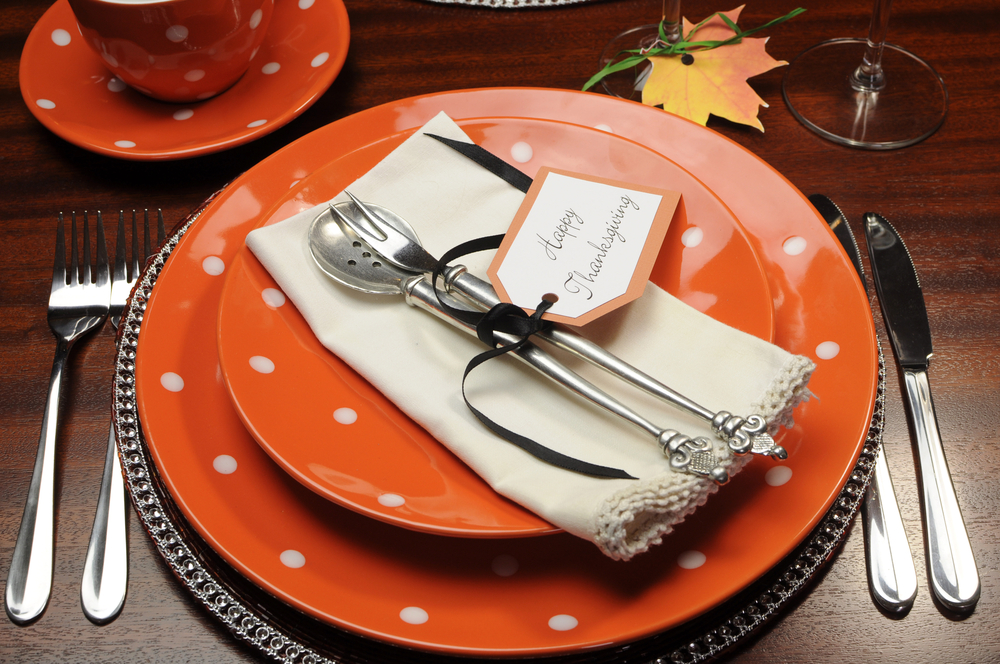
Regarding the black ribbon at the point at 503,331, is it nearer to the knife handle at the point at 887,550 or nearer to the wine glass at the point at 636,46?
the knife handle at the point at 887,550

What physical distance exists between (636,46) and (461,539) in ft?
1.98

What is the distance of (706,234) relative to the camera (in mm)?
518

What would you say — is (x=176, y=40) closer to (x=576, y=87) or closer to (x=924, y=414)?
(x=576, y=87)

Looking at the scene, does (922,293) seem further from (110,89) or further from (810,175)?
(110,89)

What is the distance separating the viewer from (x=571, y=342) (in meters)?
0.45

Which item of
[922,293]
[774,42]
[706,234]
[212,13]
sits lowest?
[212,13]

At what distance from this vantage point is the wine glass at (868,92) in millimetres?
704

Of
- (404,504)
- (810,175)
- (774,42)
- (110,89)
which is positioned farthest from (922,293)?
(110,89)

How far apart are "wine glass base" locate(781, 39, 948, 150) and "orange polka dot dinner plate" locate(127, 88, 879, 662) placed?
0.75 feet

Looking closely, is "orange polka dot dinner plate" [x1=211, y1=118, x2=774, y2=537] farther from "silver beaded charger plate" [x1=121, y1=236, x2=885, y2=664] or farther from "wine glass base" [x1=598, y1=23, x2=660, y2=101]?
"wine glass base" [x1=598, y1=23, x2=660, y2=101]

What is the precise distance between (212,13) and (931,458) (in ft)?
2.25

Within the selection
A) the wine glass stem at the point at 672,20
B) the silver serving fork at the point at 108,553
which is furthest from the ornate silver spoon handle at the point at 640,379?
the wine glass stem at the point at 672,20

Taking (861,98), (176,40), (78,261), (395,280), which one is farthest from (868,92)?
(78,261)

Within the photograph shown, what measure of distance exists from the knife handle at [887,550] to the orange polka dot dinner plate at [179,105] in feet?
1.93
